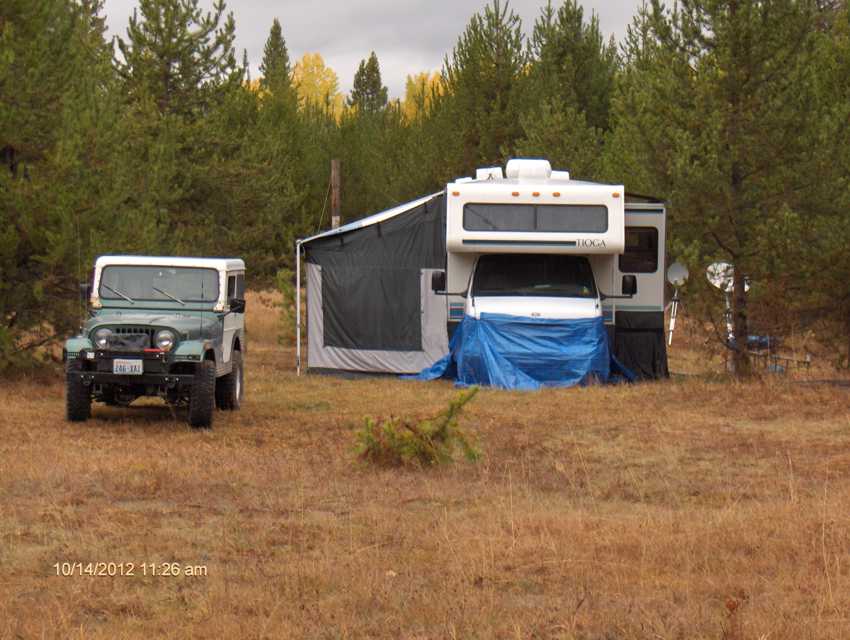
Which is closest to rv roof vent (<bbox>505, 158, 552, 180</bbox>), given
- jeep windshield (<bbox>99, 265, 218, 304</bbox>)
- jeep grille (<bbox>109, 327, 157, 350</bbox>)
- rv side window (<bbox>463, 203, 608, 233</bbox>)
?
rv side window (<bbox>463, 203, 608, 233</bbox>)

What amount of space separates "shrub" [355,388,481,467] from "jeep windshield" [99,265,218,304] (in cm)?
433

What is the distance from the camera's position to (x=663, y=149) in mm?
19203

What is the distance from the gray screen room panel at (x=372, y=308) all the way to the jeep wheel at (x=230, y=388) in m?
5.88

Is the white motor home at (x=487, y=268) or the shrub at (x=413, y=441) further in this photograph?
the white motor home at (x=487, y=268)

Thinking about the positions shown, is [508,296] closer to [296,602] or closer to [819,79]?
[819,79]

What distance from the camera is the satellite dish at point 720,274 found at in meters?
18.8

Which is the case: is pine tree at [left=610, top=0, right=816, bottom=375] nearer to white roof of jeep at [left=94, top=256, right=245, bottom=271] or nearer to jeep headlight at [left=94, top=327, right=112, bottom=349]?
white roof of jeep at [left=94, top=256, right=245, bottom=271]

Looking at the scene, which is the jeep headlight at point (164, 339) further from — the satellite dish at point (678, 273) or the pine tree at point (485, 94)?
the pine tree at point (485, 94)

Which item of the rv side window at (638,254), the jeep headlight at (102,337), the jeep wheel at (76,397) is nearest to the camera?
the jeep headlight at (102,337)

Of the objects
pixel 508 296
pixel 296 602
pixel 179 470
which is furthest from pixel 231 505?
pixel 508 296

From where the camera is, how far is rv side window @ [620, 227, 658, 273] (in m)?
20.0

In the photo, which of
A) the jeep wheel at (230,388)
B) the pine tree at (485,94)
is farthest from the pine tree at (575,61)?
the jeep wheel at (230,388)

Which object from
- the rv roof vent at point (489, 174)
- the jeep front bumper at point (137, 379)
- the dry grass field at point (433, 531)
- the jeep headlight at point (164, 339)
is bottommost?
the dry grass field at point (433, 531)

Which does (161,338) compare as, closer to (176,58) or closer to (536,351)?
(536,351)
